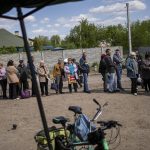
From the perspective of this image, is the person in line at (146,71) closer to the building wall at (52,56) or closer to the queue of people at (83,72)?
the queue of people at (83,72)

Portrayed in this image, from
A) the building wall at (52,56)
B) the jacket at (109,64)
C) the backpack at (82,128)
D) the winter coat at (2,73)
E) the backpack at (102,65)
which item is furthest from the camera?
the building wall at (52,56)

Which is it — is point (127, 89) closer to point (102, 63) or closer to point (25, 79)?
point (102, 63)

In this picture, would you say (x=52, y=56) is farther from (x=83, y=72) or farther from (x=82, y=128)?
(x=82, y=128)

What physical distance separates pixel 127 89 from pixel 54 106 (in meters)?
4.62

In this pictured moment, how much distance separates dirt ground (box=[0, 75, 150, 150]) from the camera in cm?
908

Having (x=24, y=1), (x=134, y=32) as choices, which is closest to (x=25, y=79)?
(x=24, y=1)

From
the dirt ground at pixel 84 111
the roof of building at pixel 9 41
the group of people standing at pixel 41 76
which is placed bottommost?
the dirt ground at pixel 84 111

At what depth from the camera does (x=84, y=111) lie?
12.6 m

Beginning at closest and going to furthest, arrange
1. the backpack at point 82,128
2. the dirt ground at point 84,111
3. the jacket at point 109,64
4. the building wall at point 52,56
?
the backpack at point 82,128, the dirt ground at point 84,111, the jacket at point 109,64, the building wall at point 52,56

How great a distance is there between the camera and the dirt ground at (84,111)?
9078 millimetres

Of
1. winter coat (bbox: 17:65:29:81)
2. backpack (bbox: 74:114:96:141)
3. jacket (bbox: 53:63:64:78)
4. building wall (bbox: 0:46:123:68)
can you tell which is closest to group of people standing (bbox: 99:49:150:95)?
jacket (bbox: 53:63:64:78)

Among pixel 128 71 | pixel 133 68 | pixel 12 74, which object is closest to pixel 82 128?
pixel 133 68

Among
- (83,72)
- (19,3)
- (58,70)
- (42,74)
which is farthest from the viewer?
(58,70)

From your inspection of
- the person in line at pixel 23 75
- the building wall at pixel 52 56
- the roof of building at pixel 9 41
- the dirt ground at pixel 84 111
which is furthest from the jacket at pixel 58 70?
the roof of building at pixel 9 41
